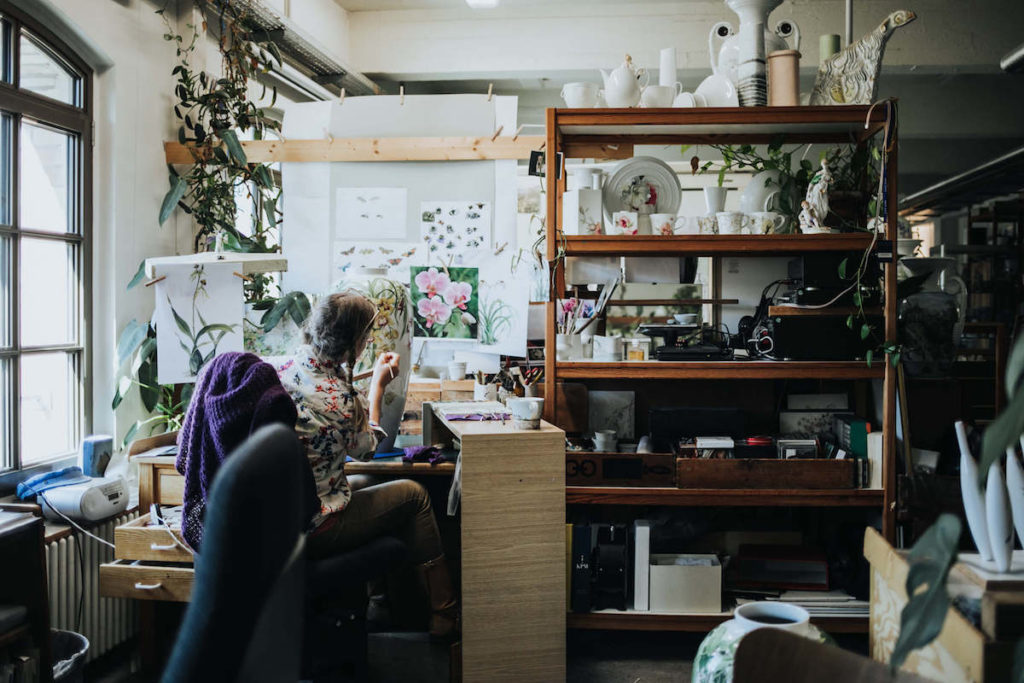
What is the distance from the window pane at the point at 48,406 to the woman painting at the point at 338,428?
3.46 feet

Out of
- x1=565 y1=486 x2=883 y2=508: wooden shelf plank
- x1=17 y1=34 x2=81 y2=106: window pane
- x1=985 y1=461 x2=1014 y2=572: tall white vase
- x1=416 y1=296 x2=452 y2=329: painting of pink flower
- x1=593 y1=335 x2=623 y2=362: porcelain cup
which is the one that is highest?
x1=17 y1=34 x2=81 y2=106: window pane

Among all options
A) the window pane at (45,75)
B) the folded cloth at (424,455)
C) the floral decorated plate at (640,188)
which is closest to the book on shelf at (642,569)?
the folded cloth at (424,455)

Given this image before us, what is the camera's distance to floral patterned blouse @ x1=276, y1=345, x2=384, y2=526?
2.40 m

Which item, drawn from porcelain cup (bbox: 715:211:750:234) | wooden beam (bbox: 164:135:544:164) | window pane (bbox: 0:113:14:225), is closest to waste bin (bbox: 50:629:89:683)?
window pane (bbox: 0:113:14:225)

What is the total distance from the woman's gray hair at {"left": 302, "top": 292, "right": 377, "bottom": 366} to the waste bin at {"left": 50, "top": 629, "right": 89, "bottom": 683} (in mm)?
1112

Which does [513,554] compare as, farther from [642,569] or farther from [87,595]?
[87,595]

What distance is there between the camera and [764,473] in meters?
2.94

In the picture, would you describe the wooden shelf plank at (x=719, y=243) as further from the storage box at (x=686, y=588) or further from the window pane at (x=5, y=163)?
the window pane at (x=5, y=163)

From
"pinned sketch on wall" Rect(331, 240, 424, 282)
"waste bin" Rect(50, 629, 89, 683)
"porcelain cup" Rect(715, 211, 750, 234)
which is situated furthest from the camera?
"pinned sketch on wall" Rect(331, 240, 424, 282)

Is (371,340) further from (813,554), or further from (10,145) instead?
(813,554)

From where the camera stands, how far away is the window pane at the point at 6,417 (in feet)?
9.34

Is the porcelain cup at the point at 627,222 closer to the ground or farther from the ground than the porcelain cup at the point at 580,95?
closer to the ground

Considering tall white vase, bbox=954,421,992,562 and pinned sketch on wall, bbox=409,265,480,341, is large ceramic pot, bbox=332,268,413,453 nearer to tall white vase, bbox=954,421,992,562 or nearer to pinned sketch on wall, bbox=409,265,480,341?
pinned sketch on wall, bbox=409,265,480,341

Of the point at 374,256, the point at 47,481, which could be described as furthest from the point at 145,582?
the point at 374,256
